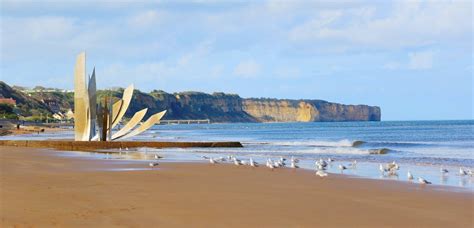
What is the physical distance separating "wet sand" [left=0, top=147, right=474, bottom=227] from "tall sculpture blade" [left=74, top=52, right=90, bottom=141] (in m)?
14.4

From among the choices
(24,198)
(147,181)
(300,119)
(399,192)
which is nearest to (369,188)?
(399,192)

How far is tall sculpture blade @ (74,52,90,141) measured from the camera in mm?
27422

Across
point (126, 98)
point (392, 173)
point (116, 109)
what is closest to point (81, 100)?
point (126, 98)

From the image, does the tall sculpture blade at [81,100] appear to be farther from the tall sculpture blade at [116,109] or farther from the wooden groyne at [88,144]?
the tall sculpture blade at [116,109]

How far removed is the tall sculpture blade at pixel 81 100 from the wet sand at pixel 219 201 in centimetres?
1444

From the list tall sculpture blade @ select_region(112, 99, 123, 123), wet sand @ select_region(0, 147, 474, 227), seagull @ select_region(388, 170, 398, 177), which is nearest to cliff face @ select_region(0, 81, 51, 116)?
tall sculpture blade @ select_region(112, 99, 123, 123)

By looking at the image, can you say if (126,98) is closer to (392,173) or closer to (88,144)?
(88,144)

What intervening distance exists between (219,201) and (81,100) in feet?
66.8

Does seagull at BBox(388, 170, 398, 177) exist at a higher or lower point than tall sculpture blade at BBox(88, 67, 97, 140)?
lower

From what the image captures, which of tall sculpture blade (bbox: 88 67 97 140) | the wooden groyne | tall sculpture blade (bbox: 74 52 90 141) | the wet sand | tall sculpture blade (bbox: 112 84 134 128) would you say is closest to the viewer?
the wet sand

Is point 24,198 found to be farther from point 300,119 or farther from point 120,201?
point 300,119

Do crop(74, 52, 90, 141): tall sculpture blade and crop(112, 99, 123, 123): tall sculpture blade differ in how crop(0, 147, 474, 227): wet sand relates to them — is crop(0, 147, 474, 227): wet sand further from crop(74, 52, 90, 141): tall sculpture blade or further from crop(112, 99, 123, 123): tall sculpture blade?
crop(112, 99, 123, 123): tall sculpture blade

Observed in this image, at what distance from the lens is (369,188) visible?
11.4m

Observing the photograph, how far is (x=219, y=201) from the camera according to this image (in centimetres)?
910
